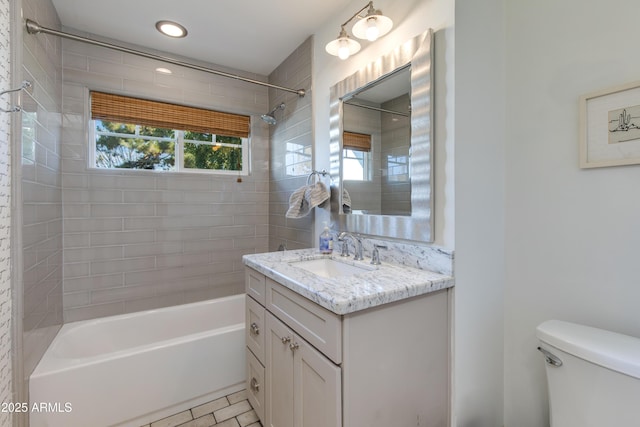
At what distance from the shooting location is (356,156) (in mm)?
1753

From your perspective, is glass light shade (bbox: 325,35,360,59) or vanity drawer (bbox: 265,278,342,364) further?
glass light shade (bbox: 325,35,360,59)

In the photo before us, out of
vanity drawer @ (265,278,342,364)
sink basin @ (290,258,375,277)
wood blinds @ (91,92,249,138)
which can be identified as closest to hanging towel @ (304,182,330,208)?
sink basin @ (290,258,375,277)

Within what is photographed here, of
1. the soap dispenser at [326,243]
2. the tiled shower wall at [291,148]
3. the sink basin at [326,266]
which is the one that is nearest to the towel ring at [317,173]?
the tiled shower wall at [291,148]

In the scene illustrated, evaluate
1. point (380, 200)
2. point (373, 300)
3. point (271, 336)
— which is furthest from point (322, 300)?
point (380, 200)

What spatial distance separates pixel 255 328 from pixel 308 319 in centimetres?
62

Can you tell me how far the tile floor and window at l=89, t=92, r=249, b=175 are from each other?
5.88 ft

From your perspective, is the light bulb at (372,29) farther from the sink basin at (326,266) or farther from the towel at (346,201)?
the sink basin at (326,266)

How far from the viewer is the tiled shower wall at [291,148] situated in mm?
2185

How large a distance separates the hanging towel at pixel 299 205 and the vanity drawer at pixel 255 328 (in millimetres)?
633

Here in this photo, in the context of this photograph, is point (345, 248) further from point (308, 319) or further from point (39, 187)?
point (39, 187)

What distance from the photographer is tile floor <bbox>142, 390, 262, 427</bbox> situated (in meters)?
1.61

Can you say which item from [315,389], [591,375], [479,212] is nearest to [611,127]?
[479,212]

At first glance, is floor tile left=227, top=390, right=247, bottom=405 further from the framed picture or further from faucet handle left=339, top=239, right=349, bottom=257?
the framed picture

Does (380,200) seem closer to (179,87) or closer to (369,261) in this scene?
(369,261)
